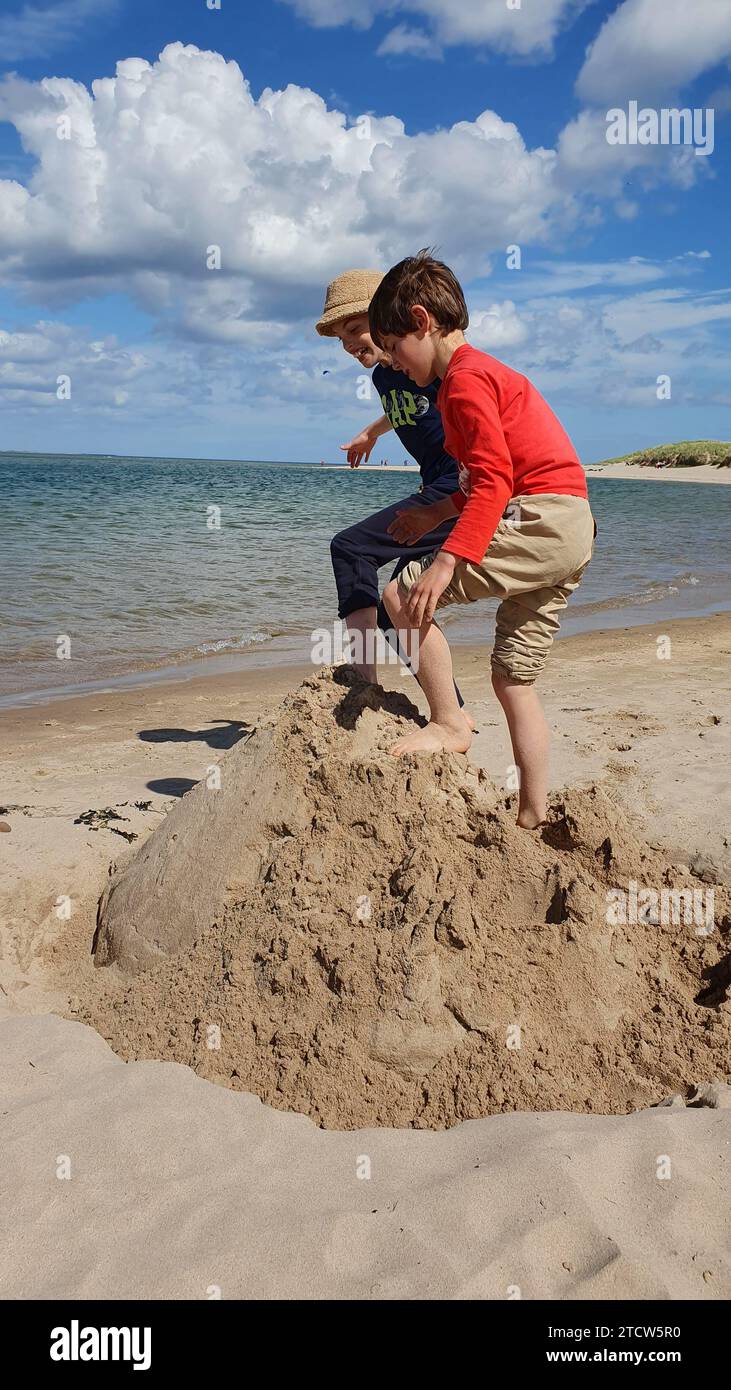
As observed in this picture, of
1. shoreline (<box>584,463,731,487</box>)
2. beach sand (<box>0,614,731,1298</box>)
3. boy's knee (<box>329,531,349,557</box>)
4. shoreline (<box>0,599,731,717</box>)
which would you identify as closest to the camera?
beach sand (<box>0,614,731,1298</box>)

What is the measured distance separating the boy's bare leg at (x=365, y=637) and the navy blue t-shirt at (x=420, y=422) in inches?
19.5

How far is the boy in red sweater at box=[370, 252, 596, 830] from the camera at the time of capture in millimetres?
2682

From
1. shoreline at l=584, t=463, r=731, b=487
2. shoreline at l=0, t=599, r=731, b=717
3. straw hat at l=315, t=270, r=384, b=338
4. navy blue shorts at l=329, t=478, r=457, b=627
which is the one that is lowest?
shoreline at l=0, t=599, r=731, b=717

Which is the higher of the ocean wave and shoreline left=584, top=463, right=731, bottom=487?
shoreline left=584, top=463, right=731, bottom=487

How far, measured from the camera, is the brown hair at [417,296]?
2.78 m

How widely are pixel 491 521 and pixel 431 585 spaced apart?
24 cm

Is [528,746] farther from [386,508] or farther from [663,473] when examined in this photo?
[663,473]

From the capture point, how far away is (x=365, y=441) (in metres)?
3.89

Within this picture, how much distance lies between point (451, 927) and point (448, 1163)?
21.4 inches

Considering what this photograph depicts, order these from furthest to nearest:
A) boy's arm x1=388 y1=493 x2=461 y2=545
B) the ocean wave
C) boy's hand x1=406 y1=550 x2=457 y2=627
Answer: the ocean wave < boy's arm x1=388 y1=493 x2=461 y2=545 < boy's hand x1=406 y1=550 x2=457 y2=627

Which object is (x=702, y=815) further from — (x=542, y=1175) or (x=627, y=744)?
(x=542, y=1175)

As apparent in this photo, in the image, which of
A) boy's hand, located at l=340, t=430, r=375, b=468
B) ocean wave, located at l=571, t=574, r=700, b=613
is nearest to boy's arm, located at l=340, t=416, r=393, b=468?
boy's hand, located at l=340, t=430, r=375, b=468

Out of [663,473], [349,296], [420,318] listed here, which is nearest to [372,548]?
[420,318]

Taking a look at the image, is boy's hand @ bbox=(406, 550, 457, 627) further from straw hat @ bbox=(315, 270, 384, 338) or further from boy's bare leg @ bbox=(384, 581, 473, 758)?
straw hat @ bbox=(315, 270, 384, 338)
